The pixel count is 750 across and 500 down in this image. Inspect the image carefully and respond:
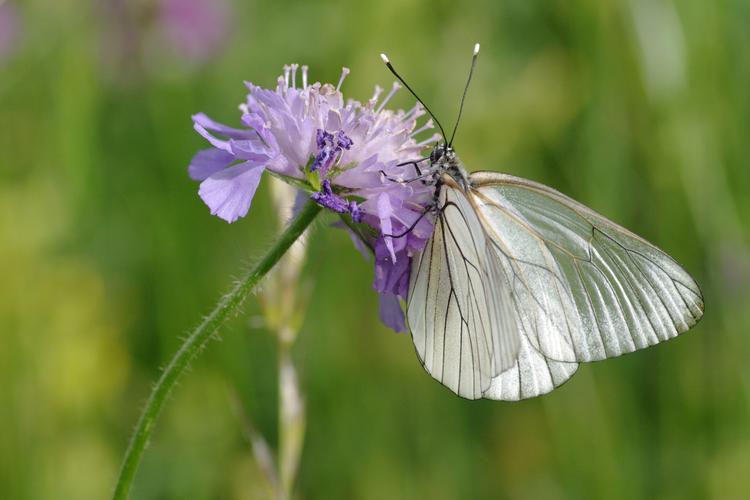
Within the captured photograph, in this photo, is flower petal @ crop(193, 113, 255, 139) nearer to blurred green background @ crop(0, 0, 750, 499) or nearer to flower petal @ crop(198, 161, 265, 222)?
flower petal @ crop(198, 161, 265, 222)

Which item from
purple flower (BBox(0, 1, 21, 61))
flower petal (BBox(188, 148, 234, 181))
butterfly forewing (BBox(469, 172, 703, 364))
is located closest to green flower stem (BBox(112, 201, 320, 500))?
flower petal (BBox(188, 148, 234, 181))

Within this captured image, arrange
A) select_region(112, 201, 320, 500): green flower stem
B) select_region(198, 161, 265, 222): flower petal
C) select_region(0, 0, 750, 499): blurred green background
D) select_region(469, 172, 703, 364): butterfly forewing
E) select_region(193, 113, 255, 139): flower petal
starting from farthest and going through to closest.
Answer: select_region(0, 0, 750, 499): blurred green background
select_region(469, 172, 703, 364): butterfly forewing
select_region(193, 113, 255, 139): flower petal
select_region(198, 161, 265, 222): flower petal
select_region(112, 201, 320, 500): green flower stem

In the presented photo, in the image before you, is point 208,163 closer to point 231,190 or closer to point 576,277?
point 231,190

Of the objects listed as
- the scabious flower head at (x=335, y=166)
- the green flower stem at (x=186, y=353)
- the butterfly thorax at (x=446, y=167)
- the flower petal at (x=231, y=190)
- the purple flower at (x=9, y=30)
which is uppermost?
the purple flower at (x=9, y=30)

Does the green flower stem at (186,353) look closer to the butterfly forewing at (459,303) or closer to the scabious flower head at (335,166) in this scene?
the scabious flower head at (335,166)

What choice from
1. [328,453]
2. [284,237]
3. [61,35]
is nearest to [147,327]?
[328,453]

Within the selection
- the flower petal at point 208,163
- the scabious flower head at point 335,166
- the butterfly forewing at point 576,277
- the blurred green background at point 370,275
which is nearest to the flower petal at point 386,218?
the scabious flower head at point 335,166
